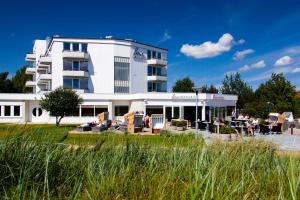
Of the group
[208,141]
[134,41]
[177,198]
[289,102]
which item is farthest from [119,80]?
[177,198]

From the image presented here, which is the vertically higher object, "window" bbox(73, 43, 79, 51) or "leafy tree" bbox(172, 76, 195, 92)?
"window" bbox(73, 43, 79, 51)

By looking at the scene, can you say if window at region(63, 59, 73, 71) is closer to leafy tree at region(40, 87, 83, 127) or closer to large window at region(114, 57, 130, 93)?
large window at region(114, 57, 130, 93)

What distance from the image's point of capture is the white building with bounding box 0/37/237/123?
4497 cm

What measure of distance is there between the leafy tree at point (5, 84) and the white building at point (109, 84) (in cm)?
1499

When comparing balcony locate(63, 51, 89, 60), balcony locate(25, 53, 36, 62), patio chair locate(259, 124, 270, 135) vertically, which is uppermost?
balcony locate(25, 53, 36, 62)

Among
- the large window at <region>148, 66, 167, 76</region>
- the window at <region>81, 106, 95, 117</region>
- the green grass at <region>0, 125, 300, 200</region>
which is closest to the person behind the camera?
the green grass at <region>0, 125, 300, 200</region>

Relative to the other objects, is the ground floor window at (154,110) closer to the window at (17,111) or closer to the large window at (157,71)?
the large window at (157,71)

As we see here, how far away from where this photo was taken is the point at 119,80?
54844mm

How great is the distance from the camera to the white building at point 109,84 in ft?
148

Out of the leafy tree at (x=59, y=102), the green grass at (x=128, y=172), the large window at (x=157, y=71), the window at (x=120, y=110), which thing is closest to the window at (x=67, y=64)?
the window at (x=120, y=110)

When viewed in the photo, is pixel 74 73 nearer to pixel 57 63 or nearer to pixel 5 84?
pixel 57 63

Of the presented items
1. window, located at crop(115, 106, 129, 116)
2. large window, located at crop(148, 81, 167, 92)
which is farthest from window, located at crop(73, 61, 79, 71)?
large window, located at crop(148, 81, 167, 92)

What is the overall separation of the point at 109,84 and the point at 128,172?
49791mm

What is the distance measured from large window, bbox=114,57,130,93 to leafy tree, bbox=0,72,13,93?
27.3 m
